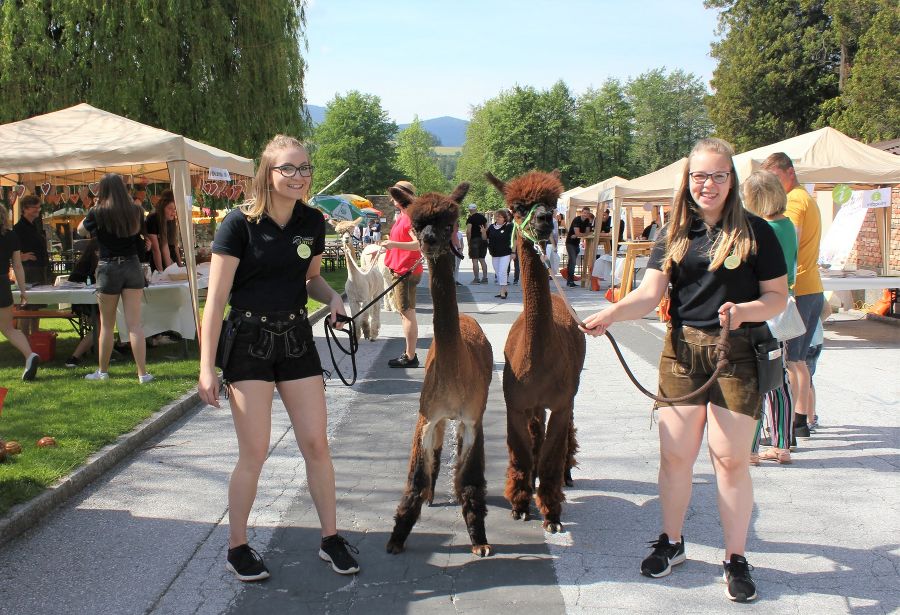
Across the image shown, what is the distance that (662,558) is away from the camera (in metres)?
3.58

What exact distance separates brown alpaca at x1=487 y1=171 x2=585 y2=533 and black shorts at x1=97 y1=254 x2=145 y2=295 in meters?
4.69

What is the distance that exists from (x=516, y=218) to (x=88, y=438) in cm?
370

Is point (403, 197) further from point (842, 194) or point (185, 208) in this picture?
point (842, 194)

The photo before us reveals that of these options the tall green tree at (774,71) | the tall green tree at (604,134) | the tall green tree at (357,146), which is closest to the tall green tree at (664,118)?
the tall green tree at (604,134)

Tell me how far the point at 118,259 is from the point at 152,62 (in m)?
11.6

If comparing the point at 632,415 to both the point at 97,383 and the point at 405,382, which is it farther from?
the point at 97,383

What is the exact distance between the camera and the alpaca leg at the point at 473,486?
3836 mm

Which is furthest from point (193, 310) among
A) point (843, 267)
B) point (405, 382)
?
point (843, 267)

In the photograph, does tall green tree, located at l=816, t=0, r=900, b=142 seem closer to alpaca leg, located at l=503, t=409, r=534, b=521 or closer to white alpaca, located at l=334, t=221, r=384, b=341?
white alpaca, located at l=334, t=221, r=384, b=341

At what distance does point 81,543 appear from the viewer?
404 cm

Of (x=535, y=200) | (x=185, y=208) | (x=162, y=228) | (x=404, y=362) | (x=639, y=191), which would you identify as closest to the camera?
(x=535, y=200)

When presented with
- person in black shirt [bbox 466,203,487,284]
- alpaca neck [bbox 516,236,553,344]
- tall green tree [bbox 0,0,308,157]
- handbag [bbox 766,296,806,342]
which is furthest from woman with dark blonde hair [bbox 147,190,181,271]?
person in black shirt [bbox 466,203,487,284]

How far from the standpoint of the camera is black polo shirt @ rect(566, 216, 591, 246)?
812 inches

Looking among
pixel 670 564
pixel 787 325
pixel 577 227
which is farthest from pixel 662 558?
pixel 577 227
